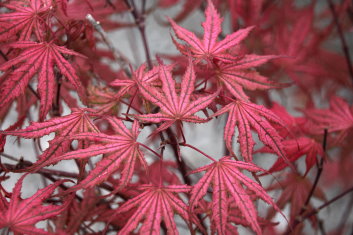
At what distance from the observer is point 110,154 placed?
2.16 feet

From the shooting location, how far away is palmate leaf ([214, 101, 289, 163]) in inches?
27.1

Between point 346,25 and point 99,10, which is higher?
point 346,25

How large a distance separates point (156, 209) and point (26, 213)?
0.66 feet

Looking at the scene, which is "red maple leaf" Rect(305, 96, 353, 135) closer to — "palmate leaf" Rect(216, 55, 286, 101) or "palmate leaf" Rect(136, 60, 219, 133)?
"palmate leaf" Rect(216, 55, 286, 101)

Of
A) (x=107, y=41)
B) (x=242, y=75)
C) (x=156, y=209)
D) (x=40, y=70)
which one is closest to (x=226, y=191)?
(x=156, y=209)

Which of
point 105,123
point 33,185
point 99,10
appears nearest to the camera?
point 99,10

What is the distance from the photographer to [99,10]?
1063 mm

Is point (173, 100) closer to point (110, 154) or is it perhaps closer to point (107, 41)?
point (110, 154)

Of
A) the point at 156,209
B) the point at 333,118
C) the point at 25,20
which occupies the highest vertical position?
the point at 25,20

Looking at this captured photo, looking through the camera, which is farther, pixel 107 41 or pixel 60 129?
pixel 107 41

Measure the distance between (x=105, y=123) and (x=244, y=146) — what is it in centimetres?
74

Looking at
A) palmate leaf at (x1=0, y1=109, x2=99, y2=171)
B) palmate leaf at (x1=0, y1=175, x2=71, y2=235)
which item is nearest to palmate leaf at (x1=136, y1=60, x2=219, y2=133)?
palmate leaf at (x1=0, y1=109, x2=99, y2=171)

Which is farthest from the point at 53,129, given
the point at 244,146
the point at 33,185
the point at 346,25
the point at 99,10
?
the point at 346,25

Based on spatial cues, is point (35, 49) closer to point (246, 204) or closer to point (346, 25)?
point (246, 204)
